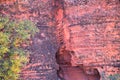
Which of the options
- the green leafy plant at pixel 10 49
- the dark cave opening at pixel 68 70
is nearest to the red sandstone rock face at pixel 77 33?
the dark cave opening at pixel 68 70

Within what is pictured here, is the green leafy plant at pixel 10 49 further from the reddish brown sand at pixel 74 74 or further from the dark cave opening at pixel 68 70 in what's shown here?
the reddish brown sand at pixel 74 74

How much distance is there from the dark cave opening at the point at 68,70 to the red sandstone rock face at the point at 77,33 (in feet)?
0.61

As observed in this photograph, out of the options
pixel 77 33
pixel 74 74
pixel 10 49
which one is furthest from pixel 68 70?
pixel 10 49

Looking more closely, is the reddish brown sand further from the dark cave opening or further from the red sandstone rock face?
the red sandstone rock face

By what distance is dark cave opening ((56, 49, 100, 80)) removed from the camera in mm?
10766

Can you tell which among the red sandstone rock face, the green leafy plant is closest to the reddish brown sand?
the red sandstone rock face

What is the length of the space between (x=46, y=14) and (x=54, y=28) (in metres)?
0.53

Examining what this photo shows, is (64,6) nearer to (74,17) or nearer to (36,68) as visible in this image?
(74,17)

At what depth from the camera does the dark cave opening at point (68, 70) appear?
1077 cm

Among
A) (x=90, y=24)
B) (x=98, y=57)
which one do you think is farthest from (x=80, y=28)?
(x=98, y=57)

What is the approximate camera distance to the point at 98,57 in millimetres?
9961

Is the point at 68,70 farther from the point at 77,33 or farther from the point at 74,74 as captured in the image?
the point at 77,33

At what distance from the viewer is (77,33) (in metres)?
10.2

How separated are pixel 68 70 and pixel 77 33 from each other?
1.57 m
